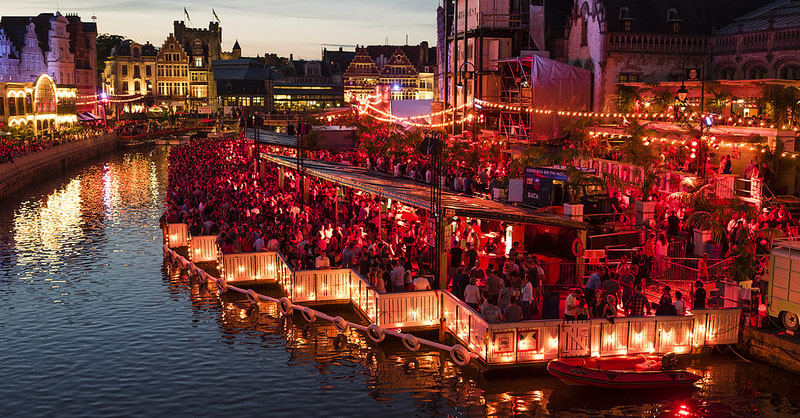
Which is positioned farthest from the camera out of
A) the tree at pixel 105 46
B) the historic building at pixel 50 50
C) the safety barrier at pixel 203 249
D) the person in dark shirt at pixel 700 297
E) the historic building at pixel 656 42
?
the tree at pixel 105 46

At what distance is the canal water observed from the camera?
18625 millimetres

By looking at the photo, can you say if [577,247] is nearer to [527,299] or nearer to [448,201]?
[527,299]

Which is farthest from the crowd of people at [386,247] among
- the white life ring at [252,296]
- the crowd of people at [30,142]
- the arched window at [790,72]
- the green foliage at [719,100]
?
the crowd of people at [30,142]

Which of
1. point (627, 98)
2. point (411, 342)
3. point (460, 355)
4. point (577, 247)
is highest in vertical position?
point (627, 98)

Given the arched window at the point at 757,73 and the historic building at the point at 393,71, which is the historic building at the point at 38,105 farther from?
the arched window at the point at 757,73

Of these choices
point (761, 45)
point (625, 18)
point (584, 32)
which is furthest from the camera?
point (584, 32)

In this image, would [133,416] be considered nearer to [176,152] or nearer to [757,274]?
[757,274]

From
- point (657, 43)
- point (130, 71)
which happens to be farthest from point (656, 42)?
point (130, 71)

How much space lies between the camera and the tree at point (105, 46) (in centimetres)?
17562

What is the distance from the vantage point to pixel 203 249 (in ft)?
104

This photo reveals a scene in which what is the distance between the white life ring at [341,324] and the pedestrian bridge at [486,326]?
42 mm

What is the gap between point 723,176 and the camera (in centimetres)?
3369

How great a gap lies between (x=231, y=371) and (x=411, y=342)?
16.0 feet

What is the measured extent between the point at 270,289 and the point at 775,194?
2256 centimetres
